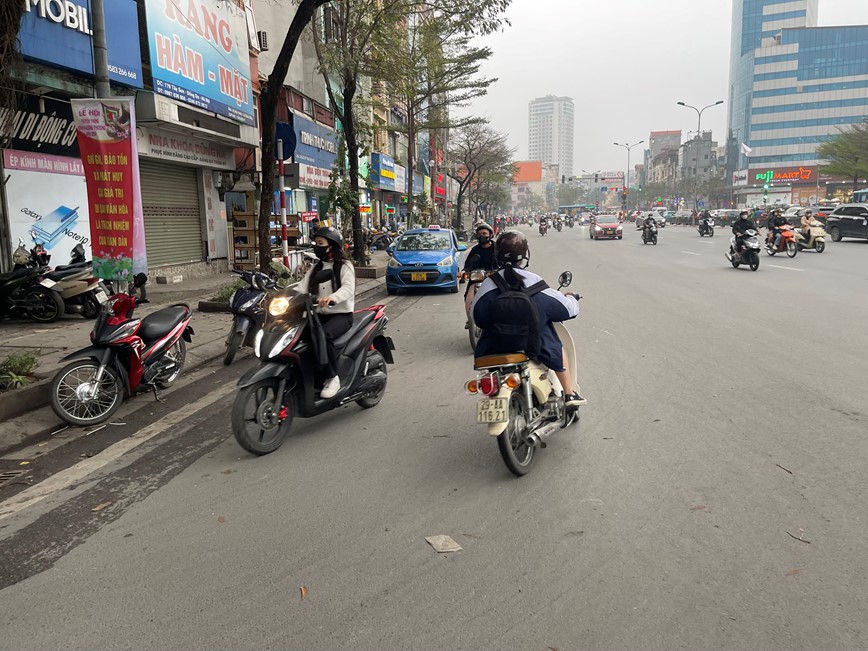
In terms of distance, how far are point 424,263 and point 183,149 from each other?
6.73m

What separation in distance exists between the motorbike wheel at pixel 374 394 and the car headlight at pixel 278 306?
1045 millimetres

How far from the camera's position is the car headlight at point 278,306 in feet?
15.8

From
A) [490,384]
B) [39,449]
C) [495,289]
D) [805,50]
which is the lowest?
[39,449]

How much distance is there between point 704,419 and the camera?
198 inches

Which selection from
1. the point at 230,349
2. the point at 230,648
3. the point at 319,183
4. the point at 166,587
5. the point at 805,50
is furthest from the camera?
the point at 805,50

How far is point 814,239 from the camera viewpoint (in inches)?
886

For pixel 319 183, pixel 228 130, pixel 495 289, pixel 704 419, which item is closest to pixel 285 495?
pixel 495 289

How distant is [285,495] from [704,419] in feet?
10.8

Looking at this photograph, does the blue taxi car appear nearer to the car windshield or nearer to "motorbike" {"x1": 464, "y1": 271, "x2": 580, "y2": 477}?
the car windshield

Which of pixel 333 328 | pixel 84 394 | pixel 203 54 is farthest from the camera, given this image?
pixel 203 54

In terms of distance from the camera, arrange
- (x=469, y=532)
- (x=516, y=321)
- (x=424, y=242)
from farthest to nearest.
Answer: (x=424, y=242), (x=516, y=321), (x=469, y=532)

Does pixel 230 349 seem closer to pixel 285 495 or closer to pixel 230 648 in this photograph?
pixel 285 495

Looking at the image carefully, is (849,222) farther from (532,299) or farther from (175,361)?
(175,361)

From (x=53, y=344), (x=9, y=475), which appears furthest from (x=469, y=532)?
(x=53, y=344)
